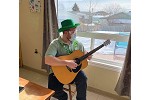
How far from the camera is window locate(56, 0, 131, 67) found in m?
2.10

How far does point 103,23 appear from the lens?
227 cm

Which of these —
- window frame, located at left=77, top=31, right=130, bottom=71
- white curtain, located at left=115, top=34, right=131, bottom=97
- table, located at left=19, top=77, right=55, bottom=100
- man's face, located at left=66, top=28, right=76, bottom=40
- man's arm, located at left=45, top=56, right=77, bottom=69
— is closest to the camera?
table, located at left=19, top=77, right=55, bottom=100

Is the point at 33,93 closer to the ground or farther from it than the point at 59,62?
closer to the ground

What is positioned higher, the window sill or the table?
the window sill

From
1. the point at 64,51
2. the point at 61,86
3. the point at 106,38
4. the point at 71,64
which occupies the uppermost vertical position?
the point at 106,38

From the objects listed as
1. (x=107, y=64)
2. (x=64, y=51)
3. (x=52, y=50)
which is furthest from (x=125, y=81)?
(x=52, y=50)

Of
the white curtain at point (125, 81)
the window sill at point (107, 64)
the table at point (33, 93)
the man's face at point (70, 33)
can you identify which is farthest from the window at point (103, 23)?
the table at point (33, 93)

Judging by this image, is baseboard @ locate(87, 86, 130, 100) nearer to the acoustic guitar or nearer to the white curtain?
the white curtain

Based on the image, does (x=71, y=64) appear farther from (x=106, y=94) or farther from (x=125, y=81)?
(x=106, y=94)

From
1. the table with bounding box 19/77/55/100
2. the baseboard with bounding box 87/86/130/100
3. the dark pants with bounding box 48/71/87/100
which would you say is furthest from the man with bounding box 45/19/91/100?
the baseboard with bounding box 87/86/130/100

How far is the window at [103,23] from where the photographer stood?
2.10m
